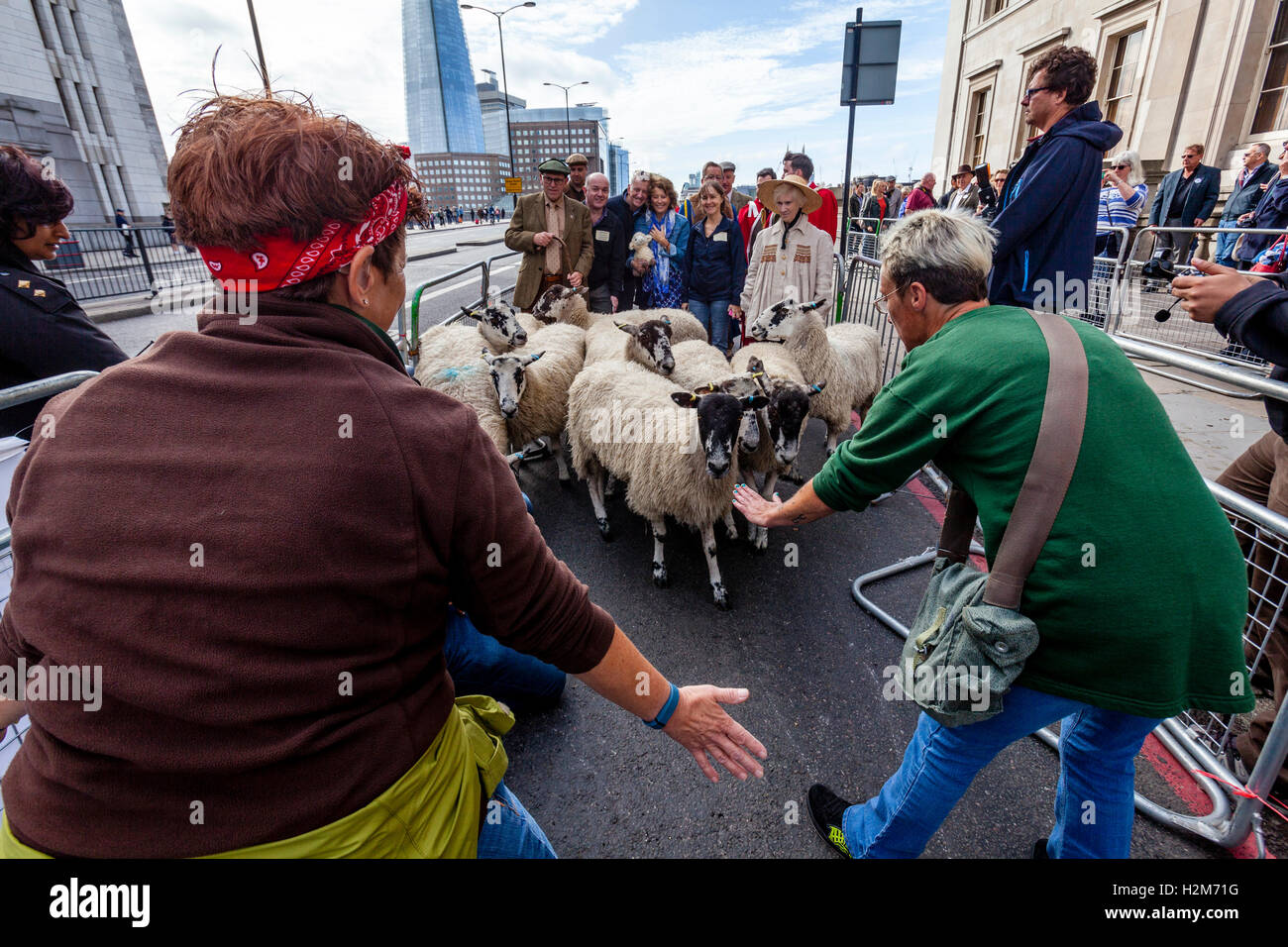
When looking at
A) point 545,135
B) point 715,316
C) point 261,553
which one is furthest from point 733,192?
point 545,135

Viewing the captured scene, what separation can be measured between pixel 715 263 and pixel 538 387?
275 cm

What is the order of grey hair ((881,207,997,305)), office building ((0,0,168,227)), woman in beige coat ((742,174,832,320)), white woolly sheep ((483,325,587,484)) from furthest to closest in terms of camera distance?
1. office building ((0,0,168,227))
2. woman in beige coat ((742,174,832,320))
3. white woolly sheep ((483,325,587,484))
4. grey hair ((881,207,997,305))

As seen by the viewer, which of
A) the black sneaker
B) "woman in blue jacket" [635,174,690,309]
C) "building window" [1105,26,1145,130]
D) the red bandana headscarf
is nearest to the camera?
the red bandana headscarf

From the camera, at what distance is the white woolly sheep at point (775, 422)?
4047 mm

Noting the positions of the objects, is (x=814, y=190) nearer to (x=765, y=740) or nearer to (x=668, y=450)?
(x=668, y=450)

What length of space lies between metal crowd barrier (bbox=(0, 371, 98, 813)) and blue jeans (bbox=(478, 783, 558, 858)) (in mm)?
1604

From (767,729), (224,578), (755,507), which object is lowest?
(767,729)

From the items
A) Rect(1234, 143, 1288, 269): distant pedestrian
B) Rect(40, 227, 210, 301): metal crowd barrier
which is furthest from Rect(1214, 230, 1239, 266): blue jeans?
Rect(40, 227, 210, 301): metal crowd barrier

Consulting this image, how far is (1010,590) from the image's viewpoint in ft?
5.03

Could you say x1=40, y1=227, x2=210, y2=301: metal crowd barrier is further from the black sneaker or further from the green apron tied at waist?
the black sneaker

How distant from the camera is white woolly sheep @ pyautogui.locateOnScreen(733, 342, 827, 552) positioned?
4047mm

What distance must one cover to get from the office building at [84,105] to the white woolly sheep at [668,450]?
89.4 feet

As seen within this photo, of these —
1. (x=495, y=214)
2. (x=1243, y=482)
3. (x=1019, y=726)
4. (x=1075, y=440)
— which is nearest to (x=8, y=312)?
(x=1075, y=440)
